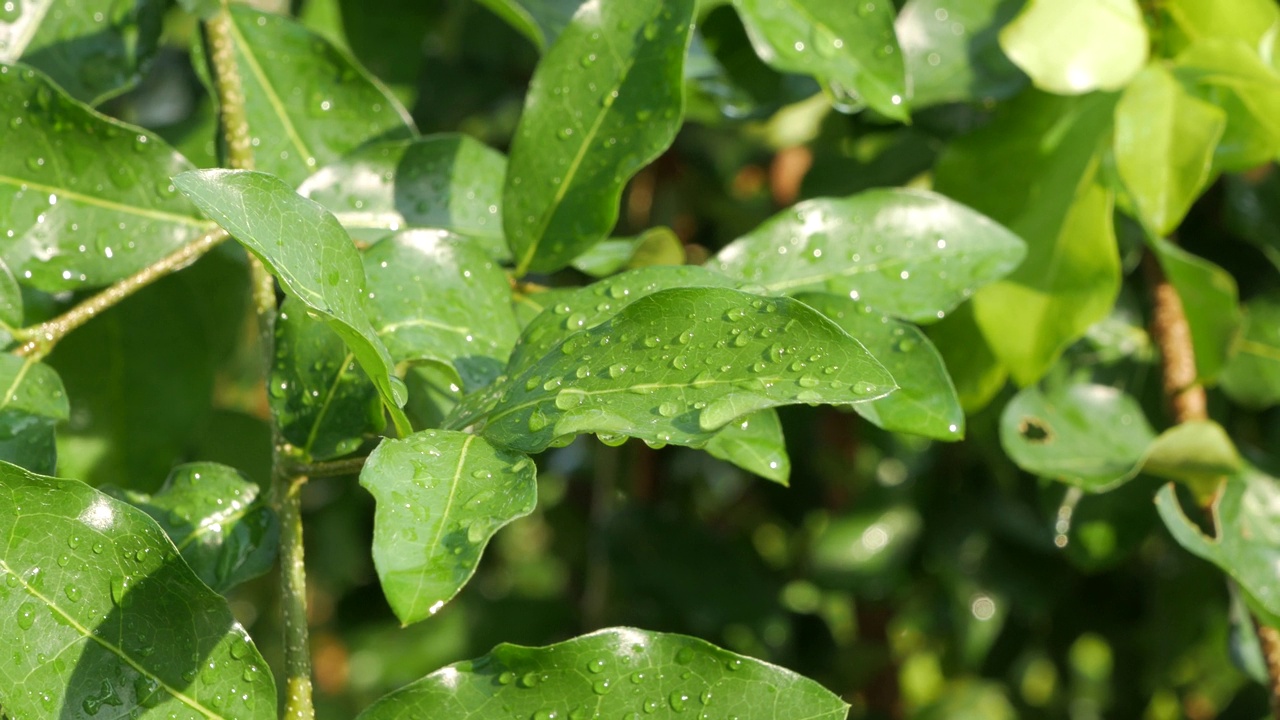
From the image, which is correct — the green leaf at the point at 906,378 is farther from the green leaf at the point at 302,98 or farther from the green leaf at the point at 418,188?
the green leaf at the point at 302,98

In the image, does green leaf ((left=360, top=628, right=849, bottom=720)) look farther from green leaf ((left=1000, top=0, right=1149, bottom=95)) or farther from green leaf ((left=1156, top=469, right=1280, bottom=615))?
green leaf ((left=1000, top=0, right=1149, bottom=95))

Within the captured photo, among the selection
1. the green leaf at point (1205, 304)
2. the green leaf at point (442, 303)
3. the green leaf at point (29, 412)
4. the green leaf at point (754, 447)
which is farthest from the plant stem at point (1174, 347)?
the green leaf at point (29, 412)

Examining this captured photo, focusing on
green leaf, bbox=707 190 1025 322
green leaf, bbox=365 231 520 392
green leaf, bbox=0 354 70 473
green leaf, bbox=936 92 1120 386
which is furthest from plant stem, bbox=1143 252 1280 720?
green leaf, bbox=0 354 70 473

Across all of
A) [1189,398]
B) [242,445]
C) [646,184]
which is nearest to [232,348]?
[242,445]

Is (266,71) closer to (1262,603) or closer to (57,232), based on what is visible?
(57,232)

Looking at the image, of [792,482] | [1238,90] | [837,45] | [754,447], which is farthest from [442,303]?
[792,482]

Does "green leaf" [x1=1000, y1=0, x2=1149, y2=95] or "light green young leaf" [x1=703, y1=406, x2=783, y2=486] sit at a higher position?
"green leaf" [x1=1000, y1=0, x2=1149, y2=95]

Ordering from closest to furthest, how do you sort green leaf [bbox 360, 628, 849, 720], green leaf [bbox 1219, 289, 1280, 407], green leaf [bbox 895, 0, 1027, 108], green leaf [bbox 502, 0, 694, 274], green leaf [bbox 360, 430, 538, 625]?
1. green leaf [bbox 360, 430, 538, 625]
2. green leaf [bbox 360, 628, 849, 720]
3. green leaf [bbox 502, 0, 694, 274]
4. green leaf [bbox 895, 0, 1027, 108]
5. green leaf [bbox 1219, 289, 1280, 407]
